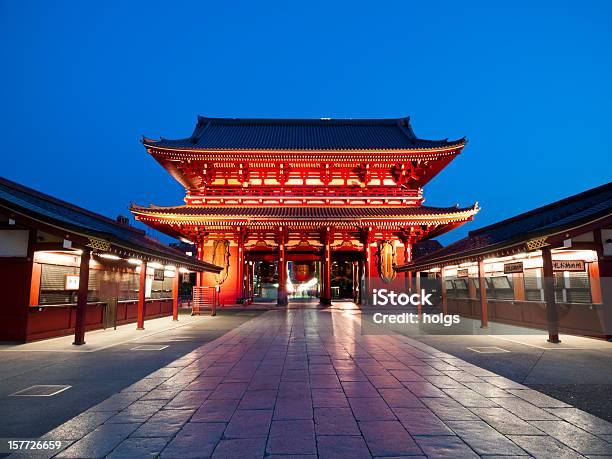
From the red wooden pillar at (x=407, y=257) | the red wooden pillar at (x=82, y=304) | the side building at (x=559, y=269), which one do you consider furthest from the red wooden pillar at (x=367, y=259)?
the red wooden pillar at (x=82, y=304)

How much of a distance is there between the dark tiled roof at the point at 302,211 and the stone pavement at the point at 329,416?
14.6 metres

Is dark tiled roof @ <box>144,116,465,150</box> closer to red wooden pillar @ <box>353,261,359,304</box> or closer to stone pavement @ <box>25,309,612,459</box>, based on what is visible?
red wooden pillar @ <box>353,261,359,304</box>

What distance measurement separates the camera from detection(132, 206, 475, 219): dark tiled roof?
21.0 m

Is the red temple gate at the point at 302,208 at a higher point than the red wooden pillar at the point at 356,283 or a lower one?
higher

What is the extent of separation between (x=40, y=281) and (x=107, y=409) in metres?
7.02

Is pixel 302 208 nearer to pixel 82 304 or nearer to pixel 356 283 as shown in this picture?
pixel 356 283

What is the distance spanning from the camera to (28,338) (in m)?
9.03

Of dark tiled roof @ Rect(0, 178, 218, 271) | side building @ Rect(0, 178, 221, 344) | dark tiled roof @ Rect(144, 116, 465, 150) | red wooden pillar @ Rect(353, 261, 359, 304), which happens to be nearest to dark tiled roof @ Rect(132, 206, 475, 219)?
dark tiled roof @ Rect(144, 116, 465, 150)

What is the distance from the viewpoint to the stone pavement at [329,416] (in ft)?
11.0

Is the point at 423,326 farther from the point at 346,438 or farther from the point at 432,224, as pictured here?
the point at 346,438

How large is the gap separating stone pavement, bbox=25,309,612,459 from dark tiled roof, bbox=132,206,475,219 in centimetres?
1461

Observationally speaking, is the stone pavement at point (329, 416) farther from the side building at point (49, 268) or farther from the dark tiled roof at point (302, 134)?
the dark tiled roof at point (302, 134)

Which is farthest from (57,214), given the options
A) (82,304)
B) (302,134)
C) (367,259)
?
(302,134)

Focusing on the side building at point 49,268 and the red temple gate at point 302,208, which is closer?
the side building at point 49,268
